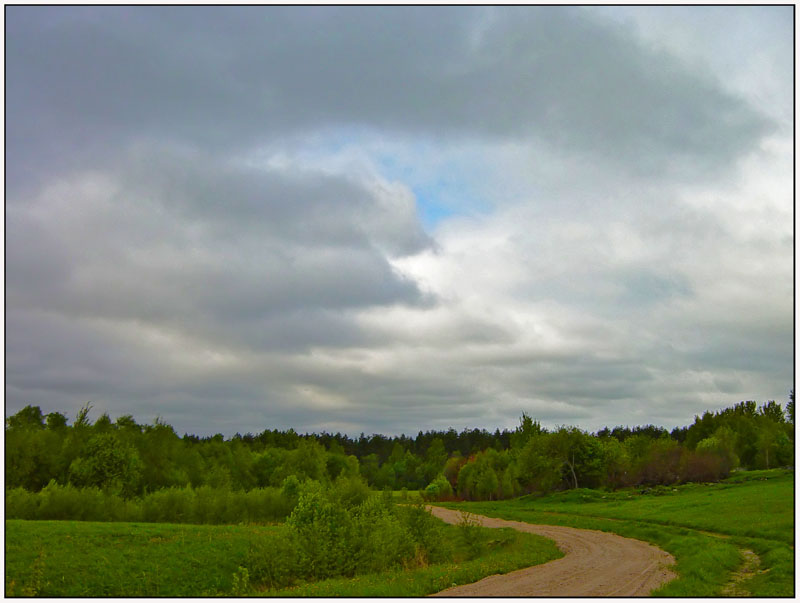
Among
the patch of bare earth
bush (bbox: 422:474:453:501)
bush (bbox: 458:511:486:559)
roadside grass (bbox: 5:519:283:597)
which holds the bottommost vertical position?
bush (bbox: 422:474:453:501)

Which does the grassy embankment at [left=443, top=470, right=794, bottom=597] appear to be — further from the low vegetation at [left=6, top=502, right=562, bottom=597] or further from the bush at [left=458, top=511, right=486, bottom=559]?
the bush at [left=458, top=511, right=486, bottom=559]

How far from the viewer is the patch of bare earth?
73.9 ft

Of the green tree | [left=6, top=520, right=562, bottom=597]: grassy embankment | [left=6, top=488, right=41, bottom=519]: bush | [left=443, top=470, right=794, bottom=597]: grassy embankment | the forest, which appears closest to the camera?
[left=443, top=470, right=794, bottom=597]: grassy embankment

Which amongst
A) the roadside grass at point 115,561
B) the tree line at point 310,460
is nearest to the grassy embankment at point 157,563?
the roadside grass at point 115,561

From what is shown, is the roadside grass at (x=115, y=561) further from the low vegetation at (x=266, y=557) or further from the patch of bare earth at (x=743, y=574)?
the patch of bare earth at (x=743, y=574)

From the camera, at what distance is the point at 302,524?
39469 millimetres

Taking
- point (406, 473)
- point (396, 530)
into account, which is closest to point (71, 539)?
point (396, 530)

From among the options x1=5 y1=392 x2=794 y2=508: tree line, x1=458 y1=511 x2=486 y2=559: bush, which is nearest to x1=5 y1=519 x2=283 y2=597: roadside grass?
x1=458 y1=511 x2=486 y2=559: bush

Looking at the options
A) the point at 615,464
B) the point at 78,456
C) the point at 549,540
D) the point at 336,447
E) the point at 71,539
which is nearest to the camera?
the point at 71,539

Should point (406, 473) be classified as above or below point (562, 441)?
below

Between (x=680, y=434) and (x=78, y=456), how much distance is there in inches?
6611

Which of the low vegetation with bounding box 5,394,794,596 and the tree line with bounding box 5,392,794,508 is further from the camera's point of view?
the tree line with bounding box 5,392,794,508

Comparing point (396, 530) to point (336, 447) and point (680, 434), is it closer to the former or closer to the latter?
point (336, 447)

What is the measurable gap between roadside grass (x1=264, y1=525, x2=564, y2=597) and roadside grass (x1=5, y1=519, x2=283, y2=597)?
8324mm
